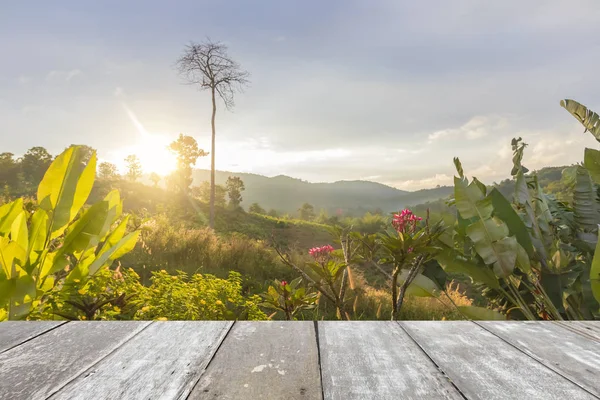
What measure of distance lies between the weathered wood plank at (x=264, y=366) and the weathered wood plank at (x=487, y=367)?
1.15 feet

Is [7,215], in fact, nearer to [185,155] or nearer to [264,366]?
[264,366]

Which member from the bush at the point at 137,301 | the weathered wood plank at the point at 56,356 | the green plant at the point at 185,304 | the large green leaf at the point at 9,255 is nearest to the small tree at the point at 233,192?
the bush at the point at 137,301

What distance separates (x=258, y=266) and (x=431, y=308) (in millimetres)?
3374

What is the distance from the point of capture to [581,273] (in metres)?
3.05

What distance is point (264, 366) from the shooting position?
103 centimetres

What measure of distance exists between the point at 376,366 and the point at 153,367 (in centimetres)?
58

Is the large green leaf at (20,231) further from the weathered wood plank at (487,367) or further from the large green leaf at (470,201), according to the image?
the large green leaf at (470,201)

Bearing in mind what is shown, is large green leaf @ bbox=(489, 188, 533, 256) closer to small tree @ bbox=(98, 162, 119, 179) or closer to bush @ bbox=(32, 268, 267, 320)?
bush @ bbox=(32, 268, 267, 320)

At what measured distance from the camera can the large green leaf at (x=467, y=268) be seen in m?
3.04

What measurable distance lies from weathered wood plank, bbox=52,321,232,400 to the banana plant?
4.80 feet

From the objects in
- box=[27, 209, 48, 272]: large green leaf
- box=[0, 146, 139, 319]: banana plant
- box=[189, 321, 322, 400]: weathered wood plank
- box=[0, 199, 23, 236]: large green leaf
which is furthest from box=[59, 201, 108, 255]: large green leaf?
box=[189, 321, 322, 400]: weathered wood plank

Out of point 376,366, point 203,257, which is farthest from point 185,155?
point 376,366

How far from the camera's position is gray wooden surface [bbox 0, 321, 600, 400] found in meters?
0.91

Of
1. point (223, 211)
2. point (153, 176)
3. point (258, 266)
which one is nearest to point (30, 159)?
point (153, 176)
